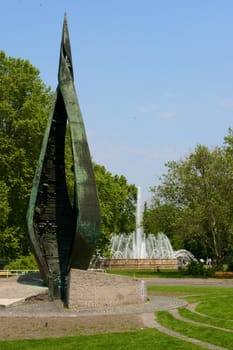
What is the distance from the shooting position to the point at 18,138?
3228 centimetres

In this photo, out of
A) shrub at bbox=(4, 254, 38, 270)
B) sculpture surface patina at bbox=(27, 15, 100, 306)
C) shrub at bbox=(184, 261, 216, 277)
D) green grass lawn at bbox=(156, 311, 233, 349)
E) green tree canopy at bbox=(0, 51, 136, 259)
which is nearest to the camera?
green grass lawn at bbox=(156, 311, 233, 349)

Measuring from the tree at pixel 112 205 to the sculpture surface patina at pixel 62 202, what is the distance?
1667cm

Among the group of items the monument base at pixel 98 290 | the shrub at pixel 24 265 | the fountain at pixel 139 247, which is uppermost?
the fountain at pixel 139 247

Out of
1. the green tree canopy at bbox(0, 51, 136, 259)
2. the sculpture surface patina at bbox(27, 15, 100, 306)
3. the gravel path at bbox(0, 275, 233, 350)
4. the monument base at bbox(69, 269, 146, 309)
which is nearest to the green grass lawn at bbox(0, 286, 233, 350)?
the gravel path at bbox(0, 275, 233, 350)

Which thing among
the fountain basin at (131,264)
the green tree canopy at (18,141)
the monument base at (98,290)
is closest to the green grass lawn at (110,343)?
the monument base at (98,290)

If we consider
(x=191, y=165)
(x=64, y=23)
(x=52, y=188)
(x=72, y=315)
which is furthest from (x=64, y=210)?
(x=191, y=165)

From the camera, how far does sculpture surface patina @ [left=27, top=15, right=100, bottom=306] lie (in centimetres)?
1672

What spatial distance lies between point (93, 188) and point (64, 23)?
659 cm

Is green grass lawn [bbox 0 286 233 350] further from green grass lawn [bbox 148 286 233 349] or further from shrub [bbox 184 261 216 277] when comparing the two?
shrub [bbox 184 261 216 277]

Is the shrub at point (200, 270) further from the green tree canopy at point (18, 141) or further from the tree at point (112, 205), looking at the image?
the green tree canopy at point (18, 141)

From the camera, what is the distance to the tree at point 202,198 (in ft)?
120

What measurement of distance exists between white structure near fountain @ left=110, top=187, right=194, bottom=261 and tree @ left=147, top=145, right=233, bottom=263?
13151mm

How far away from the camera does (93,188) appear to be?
17.1m

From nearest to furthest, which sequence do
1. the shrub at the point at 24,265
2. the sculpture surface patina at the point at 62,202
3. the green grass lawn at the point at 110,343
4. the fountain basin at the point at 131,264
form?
the green grass lawn at the point at 110,343 → the sculpture surface patina at the point at 62,202 → the shrub at the point at 24,265 → the fountain basin at the point at 131,264
